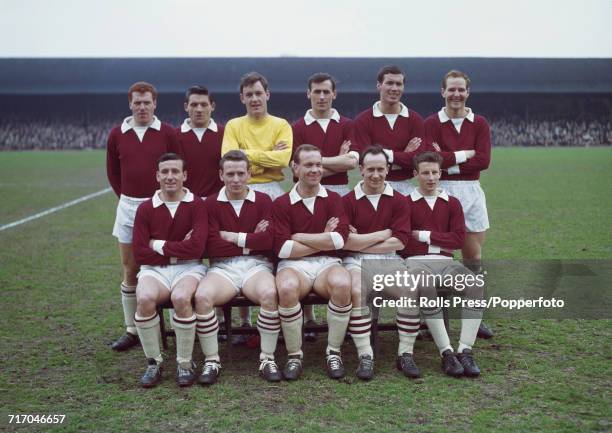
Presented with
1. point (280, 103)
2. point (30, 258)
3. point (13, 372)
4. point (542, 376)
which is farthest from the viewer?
point (280, 103)

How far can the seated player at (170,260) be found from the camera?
4.27m

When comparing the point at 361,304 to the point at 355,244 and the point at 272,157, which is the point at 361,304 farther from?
the point at 272,157

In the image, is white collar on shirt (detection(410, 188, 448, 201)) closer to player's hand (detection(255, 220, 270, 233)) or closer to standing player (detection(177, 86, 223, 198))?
player's hand (detection(255, 220, 270, 233))

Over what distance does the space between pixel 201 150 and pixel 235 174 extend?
0.72 metres

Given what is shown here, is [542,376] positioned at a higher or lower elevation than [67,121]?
lower

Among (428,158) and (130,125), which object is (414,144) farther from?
(130,125)

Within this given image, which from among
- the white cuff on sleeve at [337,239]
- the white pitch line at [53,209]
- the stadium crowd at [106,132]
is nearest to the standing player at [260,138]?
the white cuff on sleeve at [337,239]

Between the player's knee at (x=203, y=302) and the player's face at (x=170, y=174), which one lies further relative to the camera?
the player's face at (x=170, y=174)

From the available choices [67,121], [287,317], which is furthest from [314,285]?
[67,121]

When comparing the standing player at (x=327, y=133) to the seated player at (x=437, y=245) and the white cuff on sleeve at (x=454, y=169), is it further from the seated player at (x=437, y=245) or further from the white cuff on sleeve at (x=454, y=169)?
the white cuff on sleeve at (x=454, y=169)

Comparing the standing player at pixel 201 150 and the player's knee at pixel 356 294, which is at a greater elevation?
the standing player at pixel 201 150

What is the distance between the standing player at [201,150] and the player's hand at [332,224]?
1.11 m

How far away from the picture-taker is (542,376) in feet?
13.7

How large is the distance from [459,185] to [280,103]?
30.3 meters
